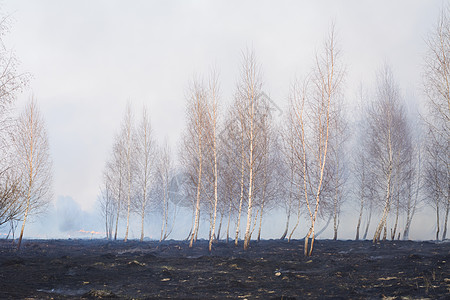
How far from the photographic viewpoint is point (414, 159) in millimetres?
30594

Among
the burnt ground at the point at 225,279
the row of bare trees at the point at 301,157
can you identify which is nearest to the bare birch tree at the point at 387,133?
the row of bare trees at the point at 301,157

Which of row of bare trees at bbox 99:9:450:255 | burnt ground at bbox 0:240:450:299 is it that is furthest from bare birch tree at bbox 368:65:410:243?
burnt ground at bbox 0:240:450:299

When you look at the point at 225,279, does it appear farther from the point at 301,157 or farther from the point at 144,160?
the point at 144,160

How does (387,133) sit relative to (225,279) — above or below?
above

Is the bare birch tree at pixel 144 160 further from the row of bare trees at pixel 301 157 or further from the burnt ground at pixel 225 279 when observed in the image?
the burnt ground at pixel 225 279

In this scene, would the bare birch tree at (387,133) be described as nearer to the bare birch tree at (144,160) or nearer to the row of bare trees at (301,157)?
the row of bare trees at (301,157)

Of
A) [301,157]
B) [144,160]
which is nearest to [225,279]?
[301,157]

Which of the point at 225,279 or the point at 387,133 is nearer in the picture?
the point at 225,279

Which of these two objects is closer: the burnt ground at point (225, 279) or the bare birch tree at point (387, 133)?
the burnt ground at point (225, 279)

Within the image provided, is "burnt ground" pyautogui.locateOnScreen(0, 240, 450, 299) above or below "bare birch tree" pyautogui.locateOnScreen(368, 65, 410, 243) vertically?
below

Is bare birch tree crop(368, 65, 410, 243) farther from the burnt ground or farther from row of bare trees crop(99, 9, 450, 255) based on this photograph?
the burnt ground

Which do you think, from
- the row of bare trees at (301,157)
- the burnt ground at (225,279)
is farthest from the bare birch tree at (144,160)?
the burnt ground at (225,279)

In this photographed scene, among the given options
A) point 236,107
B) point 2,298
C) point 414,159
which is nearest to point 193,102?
point 236,107

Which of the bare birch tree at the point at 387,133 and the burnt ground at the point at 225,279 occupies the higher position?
the bare birch tree at the point at 387,133
